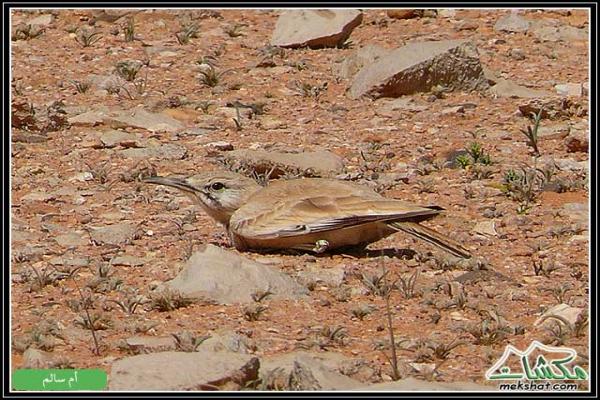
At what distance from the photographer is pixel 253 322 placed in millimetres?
7246

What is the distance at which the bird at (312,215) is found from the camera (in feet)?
26.3

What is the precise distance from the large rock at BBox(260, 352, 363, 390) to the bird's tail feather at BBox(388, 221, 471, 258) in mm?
1710

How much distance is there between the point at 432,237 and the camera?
8.05 metres

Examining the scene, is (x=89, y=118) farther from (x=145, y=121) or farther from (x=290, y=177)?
(x=290, y=177)

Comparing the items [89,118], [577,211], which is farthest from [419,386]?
[89,118]

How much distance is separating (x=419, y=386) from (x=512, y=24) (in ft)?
25.7

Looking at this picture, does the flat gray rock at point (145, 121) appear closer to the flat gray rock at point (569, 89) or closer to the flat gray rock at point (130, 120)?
the flat gray rock at point (130, 120)

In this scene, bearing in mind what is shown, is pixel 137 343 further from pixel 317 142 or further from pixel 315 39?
pixel 315 39

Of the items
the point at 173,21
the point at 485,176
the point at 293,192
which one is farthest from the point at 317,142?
the point at 173,21

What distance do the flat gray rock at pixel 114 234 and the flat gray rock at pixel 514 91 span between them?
430cm

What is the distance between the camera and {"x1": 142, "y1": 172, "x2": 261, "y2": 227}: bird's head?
8430 millimetres

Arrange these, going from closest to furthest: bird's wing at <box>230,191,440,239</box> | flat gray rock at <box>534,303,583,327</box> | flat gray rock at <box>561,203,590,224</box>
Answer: flat gray rock at <box>534,303,583,327</box>
bird's wing at <box>230,191,440,239</box>
flat gray rock at <box>561,203,590,224</box>

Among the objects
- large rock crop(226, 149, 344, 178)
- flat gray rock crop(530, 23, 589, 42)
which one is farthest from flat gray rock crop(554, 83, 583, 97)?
large rock crop(226, 149, 344, 178)

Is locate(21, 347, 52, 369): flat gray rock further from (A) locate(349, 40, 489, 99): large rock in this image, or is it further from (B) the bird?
(A) locate(349, 40, 489, 99): large rock
